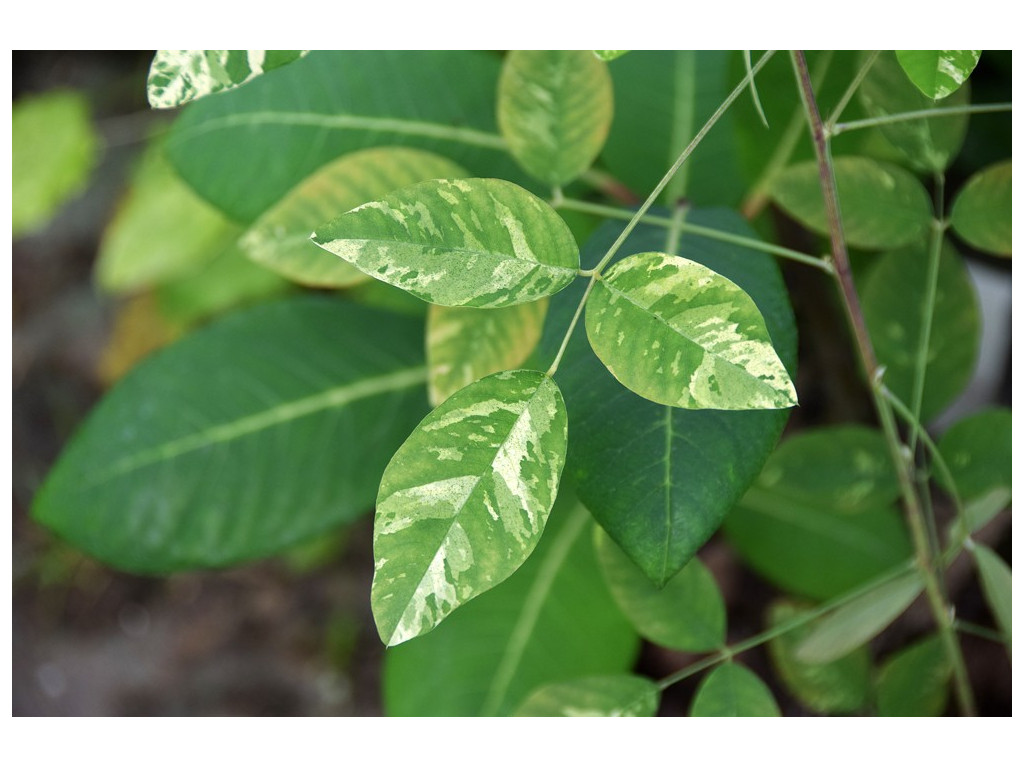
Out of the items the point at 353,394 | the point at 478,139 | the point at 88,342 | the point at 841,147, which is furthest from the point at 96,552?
the point at 88,342

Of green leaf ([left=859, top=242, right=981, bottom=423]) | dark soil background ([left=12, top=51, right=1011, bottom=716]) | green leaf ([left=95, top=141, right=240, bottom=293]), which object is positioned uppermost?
green leaf ([left=859, top=242, right=981, bottom=423])

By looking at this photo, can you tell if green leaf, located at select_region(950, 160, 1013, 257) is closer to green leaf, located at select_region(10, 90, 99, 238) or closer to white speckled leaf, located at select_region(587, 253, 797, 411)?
white speckled leaf, located at select_region(587, 253, 797, 411)

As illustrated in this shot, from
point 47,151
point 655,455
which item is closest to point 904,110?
point 655,455

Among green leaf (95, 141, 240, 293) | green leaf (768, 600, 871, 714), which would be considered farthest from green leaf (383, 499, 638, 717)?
green leaf (95, 141, 240, 293)

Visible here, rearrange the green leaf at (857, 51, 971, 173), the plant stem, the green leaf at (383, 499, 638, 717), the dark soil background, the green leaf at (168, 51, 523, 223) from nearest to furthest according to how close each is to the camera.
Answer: the plant stem < the green leaf at (857, 51, 971, 173) < the green leaf at (168, 51, 523, 223) < the green leaf at (383, 499, 638, 717) < the dark soil background

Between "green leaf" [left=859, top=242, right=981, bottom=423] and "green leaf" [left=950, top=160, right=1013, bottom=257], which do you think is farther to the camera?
"green leaf" [left=859, top=242, right=981, bottom=423]

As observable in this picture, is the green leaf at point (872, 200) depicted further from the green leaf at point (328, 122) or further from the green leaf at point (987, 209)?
the green leaf at point (328, 122)
